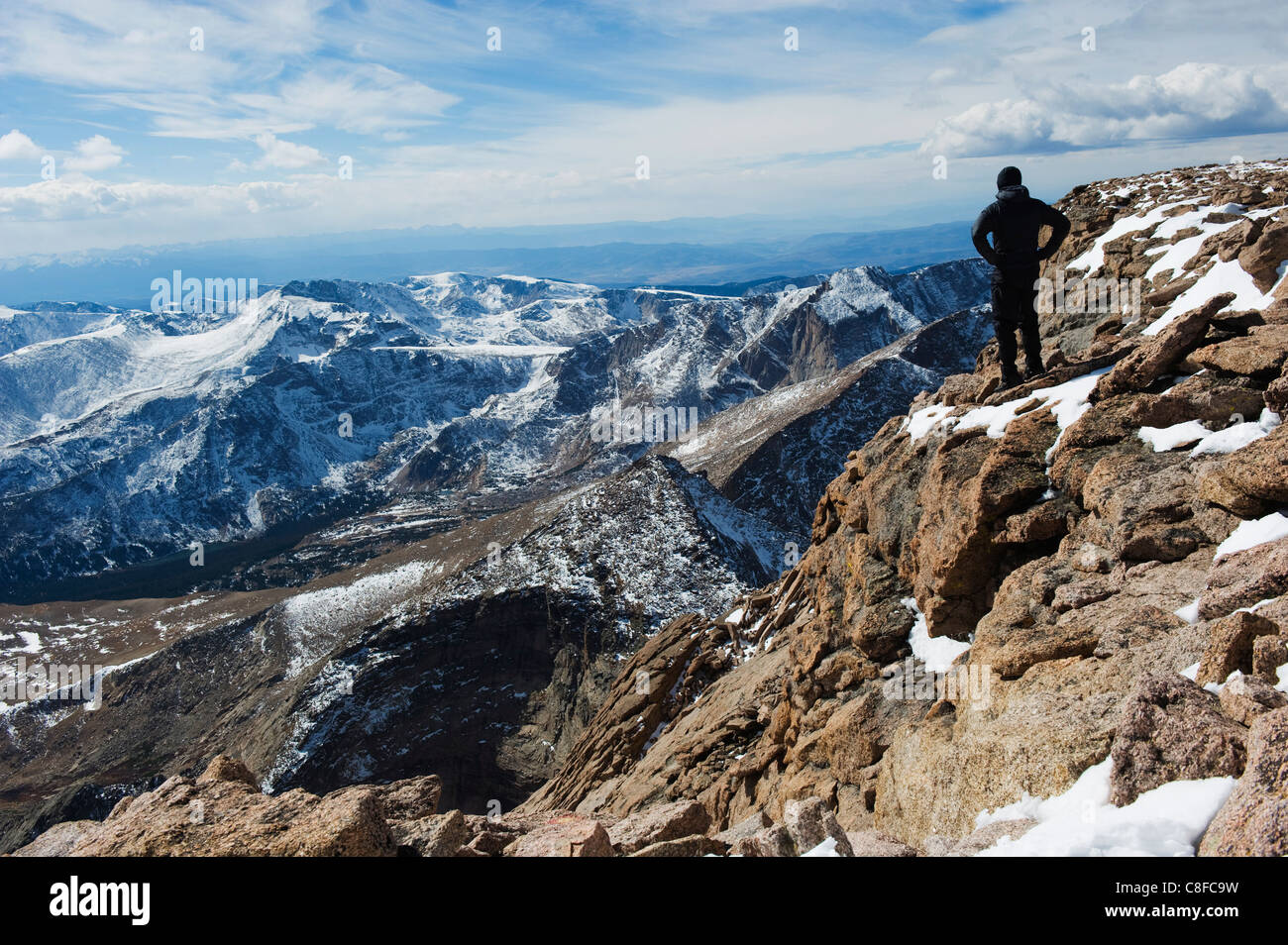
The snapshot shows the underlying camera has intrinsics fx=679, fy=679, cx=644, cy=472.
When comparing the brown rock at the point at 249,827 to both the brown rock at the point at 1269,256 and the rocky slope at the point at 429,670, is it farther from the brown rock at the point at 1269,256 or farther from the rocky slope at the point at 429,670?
the rocky slope at the point at 429,670

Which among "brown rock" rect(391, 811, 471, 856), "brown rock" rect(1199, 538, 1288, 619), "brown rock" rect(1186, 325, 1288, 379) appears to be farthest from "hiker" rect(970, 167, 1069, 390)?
"brown rock" rect(391, 811, 471, 856)

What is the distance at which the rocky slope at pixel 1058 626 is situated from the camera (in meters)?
5.70

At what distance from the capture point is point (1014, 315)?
45.6 feet

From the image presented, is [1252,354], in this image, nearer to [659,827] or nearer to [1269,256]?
[1269,256]

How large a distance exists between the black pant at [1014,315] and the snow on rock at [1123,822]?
32.7 ft

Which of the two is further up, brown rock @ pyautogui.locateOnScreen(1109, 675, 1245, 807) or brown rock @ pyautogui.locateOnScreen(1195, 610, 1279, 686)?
brown rock @ pyautogui.locateOnScreen(1195, 610, 1279, 686)

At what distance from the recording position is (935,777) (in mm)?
8375

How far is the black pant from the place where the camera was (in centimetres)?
1340

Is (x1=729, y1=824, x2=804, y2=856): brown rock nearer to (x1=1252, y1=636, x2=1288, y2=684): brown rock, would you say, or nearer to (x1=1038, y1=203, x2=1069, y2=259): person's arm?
(x1=1252, y1=636, x2=1288, y2=684): brown rock

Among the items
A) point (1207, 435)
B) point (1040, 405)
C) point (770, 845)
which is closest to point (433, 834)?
point (770, 845)

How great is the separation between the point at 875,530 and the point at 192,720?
8761 cm

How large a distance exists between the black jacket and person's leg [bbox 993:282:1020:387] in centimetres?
50

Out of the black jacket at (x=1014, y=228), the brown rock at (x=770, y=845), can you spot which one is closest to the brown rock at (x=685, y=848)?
the brown rock at (x=770, y=845)

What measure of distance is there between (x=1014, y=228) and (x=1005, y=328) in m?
2.06
